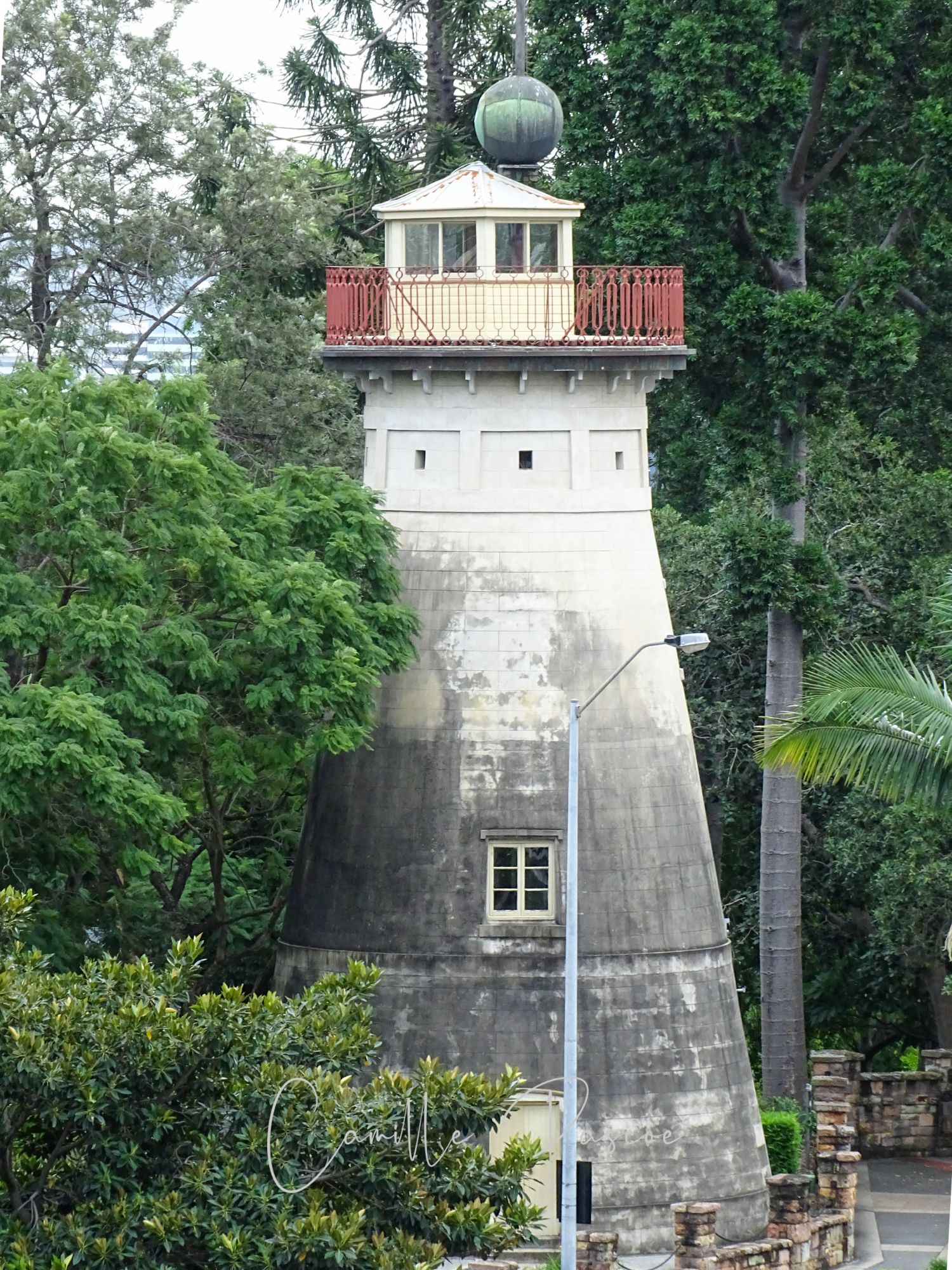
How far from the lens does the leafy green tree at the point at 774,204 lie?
4156 centimetres

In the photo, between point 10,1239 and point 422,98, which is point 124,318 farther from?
point 10,1239

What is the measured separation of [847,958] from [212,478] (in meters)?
19.5

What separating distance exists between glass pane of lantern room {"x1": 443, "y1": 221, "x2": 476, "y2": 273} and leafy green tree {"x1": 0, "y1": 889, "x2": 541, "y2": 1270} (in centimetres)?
1363

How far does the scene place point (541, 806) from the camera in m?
→ 35.3

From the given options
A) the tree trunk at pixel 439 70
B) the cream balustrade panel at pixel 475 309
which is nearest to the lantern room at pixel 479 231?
the cream balustrade panel at pixel 475 309

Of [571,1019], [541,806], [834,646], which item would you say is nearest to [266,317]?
[834,646]

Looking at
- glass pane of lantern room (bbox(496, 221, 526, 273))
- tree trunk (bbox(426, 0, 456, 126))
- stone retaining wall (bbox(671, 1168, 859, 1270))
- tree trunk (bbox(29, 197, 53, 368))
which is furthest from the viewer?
tree trunk (bbox(426, 0, 456, 126))

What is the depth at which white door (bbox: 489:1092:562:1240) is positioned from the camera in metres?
34.7

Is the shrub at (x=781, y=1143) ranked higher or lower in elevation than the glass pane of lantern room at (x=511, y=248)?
lower

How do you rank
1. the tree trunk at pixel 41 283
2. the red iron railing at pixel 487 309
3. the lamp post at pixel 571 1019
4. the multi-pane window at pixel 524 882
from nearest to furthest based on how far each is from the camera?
the lamp post at pixel 571 1019 → the multi-pane window at pixel 524 882 → the red iron railing at pixel 487 309 → the tree trunk at pixel 41 283

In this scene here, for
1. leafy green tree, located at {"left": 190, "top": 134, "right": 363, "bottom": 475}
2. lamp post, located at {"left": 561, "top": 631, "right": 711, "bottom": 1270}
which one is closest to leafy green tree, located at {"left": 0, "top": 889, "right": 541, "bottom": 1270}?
lamp post, located at {"left": 561, "top": 631, "right": 711, "bottom": 1270}

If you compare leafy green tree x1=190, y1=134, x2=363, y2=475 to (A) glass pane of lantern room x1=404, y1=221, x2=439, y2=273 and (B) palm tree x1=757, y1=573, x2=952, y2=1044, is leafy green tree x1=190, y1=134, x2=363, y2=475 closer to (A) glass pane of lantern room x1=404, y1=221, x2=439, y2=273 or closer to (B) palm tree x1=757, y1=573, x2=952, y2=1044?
(A) glass pane of lantern room x1=404, y1=221, x2=439, y2=273

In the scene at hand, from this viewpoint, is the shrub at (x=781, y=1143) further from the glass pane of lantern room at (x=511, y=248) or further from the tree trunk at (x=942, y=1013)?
the glass pane of lantern room at (x=511, y=248)

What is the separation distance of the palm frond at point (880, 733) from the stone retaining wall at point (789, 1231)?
6301 mm
